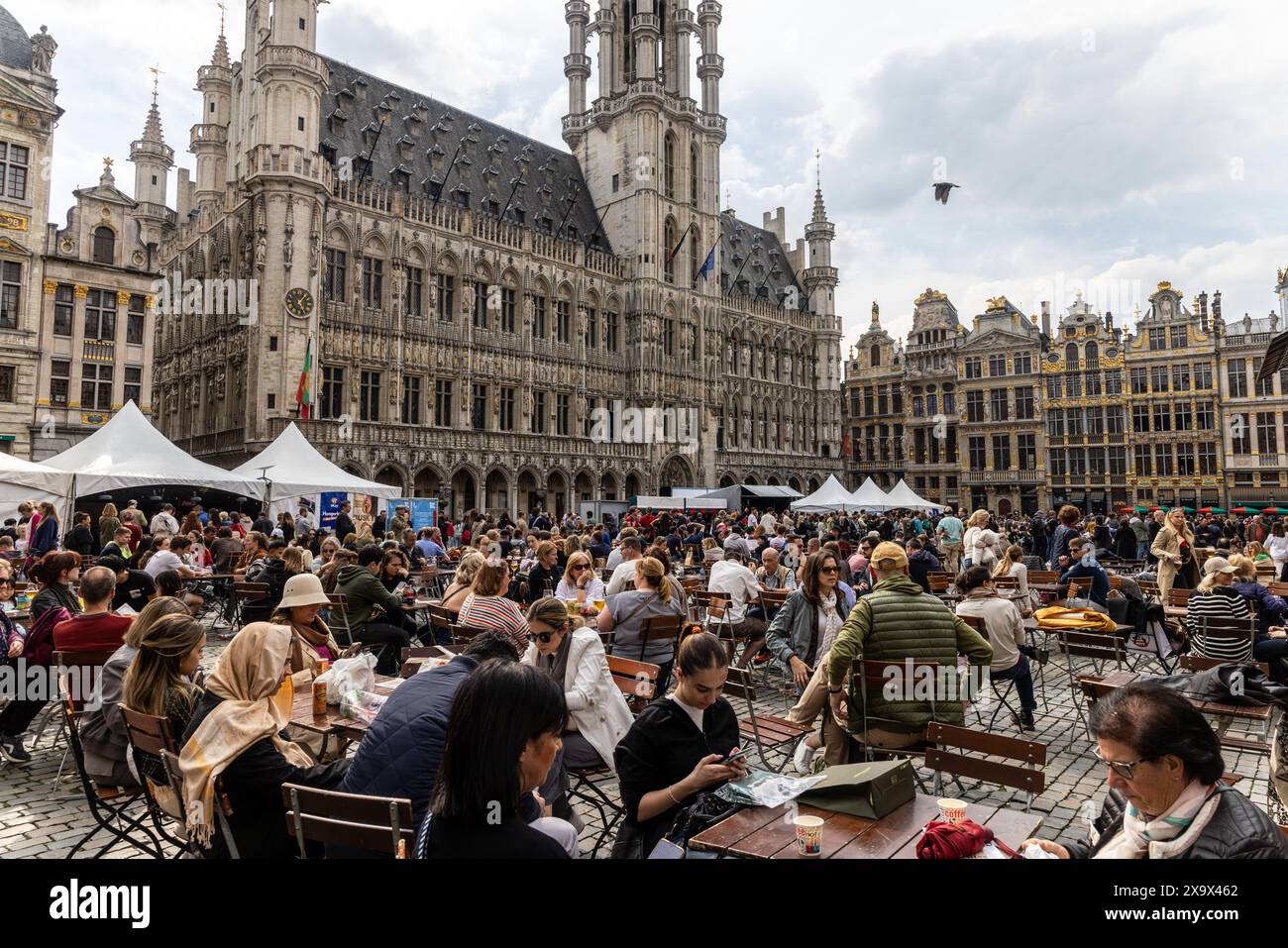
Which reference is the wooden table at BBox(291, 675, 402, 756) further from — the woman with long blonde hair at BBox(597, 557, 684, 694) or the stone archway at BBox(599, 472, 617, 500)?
the stone archway at BBox(599, 472, 617, 500)

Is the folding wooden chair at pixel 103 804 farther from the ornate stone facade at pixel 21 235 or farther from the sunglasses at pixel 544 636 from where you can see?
the ornate stone facade at pixel 21 235

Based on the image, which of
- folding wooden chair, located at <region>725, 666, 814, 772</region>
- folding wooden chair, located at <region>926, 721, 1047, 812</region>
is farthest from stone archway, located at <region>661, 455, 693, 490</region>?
folding wooden chair, located at <region>926, 721, 1047, 812</region>

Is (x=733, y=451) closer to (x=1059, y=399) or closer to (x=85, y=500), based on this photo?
(x=1059, y=399)

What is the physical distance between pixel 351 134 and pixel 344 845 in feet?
115

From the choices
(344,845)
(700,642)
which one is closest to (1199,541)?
(700,642)

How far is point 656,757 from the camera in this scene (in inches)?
120

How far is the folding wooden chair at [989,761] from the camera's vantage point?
305 centimetres

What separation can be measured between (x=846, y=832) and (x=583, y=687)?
1.75 meters

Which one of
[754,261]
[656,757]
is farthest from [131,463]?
[754,261]

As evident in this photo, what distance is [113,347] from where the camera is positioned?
24.8m

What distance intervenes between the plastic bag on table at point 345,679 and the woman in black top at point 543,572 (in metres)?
4.58

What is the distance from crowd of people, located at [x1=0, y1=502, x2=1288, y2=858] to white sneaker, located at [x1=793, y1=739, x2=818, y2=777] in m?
0.02

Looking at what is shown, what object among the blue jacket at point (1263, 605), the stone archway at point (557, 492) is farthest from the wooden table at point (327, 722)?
the stone archway at point (557, 492)

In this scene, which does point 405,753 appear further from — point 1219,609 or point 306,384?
point 306,384
